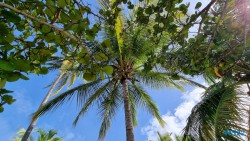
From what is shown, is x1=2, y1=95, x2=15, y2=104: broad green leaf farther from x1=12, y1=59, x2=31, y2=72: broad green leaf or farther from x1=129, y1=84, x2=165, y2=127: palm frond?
x1=129, y1=84, x2=165, y2=127: palm frond

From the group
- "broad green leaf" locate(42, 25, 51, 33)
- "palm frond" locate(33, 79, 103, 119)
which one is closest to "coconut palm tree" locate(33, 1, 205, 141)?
"palm frond" locate(33, 79, 103, 119)

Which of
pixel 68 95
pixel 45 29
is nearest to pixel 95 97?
pixel 68 95

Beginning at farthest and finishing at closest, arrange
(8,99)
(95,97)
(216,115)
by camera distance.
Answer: (95,97), (216,115), (8,99)

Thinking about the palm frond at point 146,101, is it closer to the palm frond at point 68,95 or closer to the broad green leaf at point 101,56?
the palm frond at point 68,95

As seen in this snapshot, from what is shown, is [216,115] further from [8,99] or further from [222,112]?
[8,99]

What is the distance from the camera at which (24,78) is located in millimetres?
1152

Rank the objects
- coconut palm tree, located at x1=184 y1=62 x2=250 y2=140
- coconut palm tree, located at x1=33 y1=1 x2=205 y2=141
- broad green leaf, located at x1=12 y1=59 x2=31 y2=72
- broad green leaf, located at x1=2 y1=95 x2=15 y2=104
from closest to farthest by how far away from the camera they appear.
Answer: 1. broad green leaf, located at x1=12 y1=59 x2=31 y2=72
2. broad green leaf, located at x1=2 y1=95 x2=15 y2=104
3. coconut palm tree, located at x1=184 y1=62 x2=250 y2=140
4. coconut palm tree, located at x1=33 y1=1 x2=205 y2=141

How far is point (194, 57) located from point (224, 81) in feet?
17.9

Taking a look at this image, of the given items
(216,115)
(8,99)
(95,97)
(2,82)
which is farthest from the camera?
(95,97)

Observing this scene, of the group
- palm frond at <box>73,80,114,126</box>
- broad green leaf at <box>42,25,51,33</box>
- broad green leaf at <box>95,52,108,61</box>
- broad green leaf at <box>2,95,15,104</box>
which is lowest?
broad green leaf at <box>2,95,15,104</box>

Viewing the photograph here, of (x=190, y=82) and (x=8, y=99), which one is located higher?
(x=190, y=82)

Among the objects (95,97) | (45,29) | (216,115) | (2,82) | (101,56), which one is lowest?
(2,82)

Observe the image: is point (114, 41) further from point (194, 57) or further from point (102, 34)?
point (194, 57)

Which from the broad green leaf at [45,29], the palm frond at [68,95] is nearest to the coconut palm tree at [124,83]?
the palm frond at [68,95]
